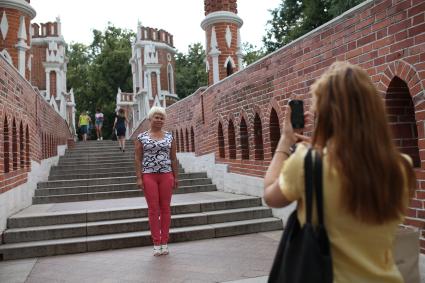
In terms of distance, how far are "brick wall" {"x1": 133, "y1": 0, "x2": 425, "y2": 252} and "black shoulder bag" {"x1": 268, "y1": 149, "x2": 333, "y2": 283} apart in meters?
3.04

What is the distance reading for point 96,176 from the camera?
437 inches

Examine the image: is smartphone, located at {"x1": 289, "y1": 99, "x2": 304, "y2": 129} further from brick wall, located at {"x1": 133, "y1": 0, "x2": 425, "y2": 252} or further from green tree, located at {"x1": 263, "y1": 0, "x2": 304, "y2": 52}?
green tree, located at {"x1": 263, "y1": 0, "x2": 304, "y2": 52}

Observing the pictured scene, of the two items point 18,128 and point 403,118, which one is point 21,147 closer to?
point 18,128

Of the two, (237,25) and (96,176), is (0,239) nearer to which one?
(96,176)

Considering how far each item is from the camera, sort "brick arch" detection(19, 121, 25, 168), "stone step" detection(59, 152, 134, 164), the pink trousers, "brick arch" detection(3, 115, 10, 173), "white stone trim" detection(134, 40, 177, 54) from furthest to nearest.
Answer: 1. "white stone trim" detection(134, 40, 177, 54)
2. "stone step" detection(59, 152, 134, 164)
3. "brick arch" detection(19, 121, 25, 168)
4. "brick arch" detection(3, 115, 10, 173)
5. the pink trousers

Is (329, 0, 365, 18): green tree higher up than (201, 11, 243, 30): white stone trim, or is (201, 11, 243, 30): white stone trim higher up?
(329, 0, 365, 18): green tree

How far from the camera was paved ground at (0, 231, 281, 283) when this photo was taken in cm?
461

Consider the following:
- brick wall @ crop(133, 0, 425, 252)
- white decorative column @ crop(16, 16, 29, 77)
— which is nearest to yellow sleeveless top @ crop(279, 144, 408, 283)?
brick wall @ crop(133, 0, 425, 252)

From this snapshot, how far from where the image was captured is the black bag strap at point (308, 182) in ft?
5.00

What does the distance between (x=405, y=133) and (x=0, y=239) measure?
541 centimetres

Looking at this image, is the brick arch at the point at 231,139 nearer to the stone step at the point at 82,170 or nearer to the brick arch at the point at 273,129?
the brick arch at the point at 273,129

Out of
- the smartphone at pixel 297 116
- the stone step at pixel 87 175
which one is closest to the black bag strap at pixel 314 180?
the smartphone at pixel 297 116

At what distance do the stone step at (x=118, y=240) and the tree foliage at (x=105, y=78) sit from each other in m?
33.8

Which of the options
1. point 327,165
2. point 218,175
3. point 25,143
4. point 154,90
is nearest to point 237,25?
point 218,175
